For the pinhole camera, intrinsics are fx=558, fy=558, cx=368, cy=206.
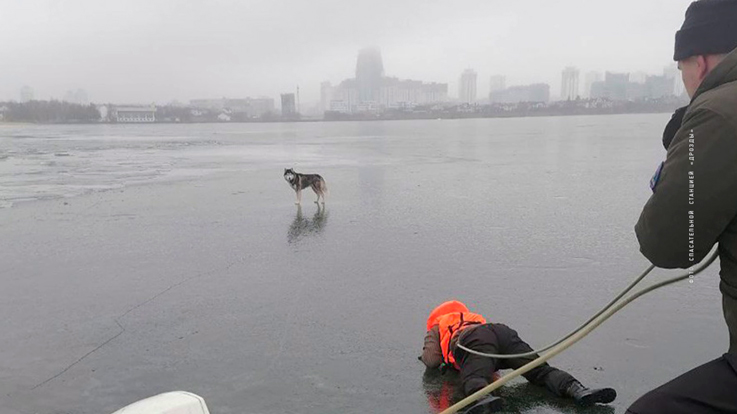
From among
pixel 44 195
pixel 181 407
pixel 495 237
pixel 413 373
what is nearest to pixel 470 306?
pixel 413 373

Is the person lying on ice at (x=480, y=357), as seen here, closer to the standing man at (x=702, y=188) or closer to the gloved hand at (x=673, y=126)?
the standing man at (x=702, y=188)

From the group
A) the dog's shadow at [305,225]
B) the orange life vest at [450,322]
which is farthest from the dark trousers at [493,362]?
the dog's shadow at [305,225]

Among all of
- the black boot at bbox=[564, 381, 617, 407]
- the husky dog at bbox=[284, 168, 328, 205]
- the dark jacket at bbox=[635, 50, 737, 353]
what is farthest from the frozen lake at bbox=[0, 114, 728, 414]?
the dark jacket at bbox=[635, 50, 737, 353]

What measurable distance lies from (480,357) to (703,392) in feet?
6.28

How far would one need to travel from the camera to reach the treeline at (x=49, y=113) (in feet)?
426

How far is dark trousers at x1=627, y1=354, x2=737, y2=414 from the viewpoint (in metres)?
1.90

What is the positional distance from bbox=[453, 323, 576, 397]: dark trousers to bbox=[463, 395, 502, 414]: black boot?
152 millimetres

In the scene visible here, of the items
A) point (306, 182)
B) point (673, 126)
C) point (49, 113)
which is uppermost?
point (49, 113)

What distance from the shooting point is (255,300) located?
5656mm

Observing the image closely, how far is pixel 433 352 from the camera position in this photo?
4.04 metres

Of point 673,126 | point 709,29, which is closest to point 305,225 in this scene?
point 673,126

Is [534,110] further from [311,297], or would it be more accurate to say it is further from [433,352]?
[433,352]

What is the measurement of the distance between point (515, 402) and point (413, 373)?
762 mm

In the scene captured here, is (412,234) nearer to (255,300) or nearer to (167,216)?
(255,300)
